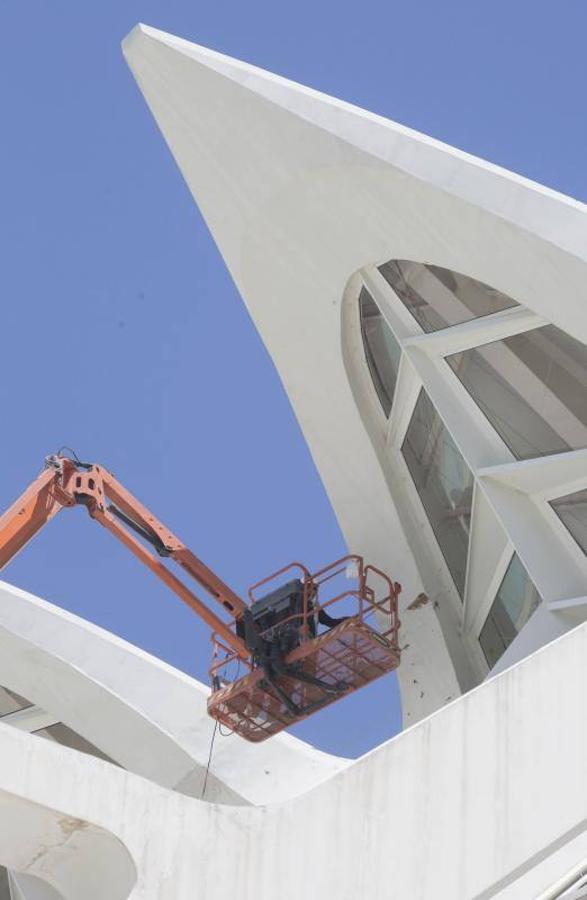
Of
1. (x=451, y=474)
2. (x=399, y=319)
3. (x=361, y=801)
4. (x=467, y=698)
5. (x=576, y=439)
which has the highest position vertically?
(x=399, y=319)

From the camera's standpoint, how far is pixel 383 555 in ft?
60.2

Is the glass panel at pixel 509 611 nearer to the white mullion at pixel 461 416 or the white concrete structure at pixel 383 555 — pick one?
the white concrete structure at pixel 383 555

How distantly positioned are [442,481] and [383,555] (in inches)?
58.7

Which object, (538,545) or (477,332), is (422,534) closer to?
(538,545)

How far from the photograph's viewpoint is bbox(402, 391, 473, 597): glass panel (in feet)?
54.9

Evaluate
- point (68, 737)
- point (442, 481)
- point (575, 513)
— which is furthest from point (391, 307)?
point (68, 737)

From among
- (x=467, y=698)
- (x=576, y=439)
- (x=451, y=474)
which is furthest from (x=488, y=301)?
(x=467, y=698)

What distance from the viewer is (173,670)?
A: 1931cm

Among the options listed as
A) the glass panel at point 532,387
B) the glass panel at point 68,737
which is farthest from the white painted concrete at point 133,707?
the glass panel at point 532,387

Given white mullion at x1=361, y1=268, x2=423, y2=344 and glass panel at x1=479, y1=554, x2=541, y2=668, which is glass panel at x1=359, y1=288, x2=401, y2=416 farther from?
glass panel at x1=479, y1=554, x2=541, y2=668

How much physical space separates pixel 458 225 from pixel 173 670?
8.24 meters

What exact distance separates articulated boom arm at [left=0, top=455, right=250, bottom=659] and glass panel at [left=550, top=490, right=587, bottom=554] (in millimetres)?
5035

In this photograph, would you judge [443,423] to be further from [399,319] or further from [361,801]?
[361,801]

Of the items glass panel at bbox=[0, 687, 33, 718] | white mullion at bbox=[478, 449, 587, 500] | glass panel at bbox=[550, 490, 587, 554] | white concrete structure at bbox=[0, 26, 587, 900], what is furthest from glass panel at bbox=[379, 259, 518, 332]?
glass panel at bbox=[0, 687, 33, 718]
